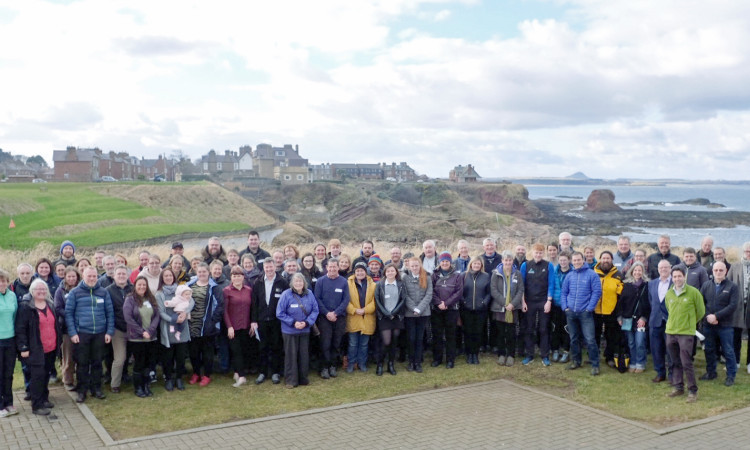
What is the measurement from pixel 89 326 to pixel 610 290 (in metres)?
8.08

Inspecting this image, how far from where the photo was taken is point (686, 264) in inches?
393

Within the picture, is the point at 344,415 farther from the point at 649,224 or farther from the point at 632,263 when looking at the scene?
the point at 649,224

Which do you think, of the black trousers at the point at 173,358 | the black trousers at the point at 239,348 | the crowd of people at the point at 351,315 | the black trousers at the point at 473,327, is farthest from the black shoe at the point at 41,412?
the black trousers at the point at 473,327

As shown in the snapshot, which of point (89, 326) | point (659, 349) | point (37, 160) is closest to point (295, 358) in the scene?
point (89, 326)

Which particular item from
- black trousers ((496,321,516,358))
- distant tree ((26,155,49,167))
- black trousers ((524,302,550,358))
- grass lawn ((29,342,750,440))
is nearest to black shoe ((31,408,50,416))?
grass lawn ((29,342,750,440))

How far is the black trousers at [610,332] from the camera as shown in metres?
10.2

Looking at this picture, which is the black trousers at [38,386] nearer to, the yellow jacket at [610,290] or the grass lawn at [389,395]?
the grass lawn at [389,395]

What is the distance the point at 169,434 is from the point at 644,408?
6.25 m

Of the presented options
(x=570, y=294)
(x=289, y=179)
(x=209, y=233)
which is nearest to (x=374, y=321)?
(x=570, y=294)

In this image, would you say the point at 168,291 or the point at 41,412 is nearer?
the point at 41,412

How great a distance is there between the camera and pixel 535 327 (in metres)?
10.8

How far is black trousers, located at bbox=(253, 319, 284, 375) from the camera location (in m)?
9.78

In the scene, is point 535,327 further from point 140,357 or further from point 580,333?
point 140,357

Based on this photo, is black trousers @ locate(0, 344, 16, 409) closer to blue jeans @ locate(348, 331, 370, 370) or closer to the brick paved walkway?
the brick paved walkway
